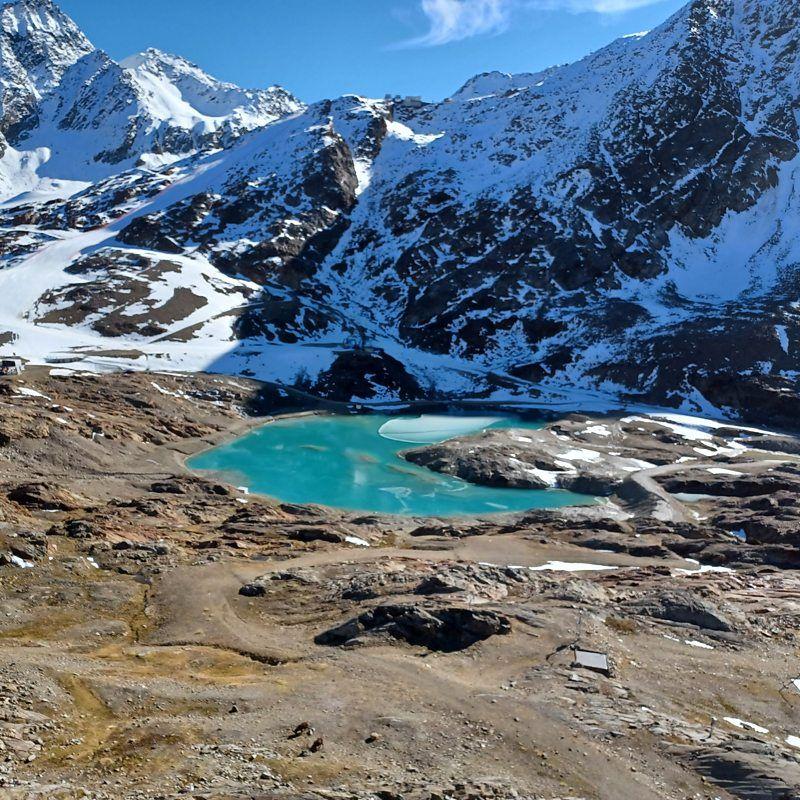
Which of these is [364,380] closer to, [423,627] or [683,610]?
[683,610]

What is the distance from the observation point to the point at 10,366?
346ft

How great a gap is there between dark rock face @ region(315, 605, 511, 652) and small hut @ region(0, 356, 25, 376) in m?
90.9

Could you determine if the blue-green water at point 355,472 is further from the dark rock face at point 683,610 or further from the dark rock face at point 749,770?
the dark rock face at point 749,770

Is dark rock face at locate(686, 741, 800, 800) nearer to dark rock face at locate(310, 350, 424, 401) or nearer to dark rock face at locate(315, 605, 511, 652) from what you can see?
dark rock face at locate(315, 605, 511, 652)

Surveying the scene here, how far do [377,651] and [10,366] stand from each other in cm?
9519

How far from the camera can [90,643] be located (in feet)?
98.9

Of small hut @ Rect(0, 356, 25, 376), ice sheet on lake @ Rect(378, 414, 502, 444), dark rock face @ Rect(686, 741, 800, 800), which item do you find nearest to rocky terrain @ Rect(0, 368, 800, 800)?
dark rock face @ Rect(686, 741, 800, 800)

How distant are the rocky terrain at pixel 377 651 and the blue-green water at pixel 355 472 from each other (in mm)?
12140

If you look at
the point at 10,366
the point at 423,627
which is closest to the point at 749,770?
the point at 423,627

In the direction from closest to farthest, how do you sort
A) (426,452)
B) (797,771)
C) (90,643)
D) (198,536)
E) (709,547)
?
1. (797,771)
2. (90,643)
3. (198,536)
4. (709,547)
5. (426,452)

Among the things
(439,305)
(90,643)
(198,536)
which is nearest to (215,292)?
(439,305)

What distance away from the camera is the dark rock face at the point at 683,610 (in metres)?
36.8

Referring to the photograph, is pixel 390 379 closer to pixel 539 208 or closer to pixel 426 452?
pixel 426 452

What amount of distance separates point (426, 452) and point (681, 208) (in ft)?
461
